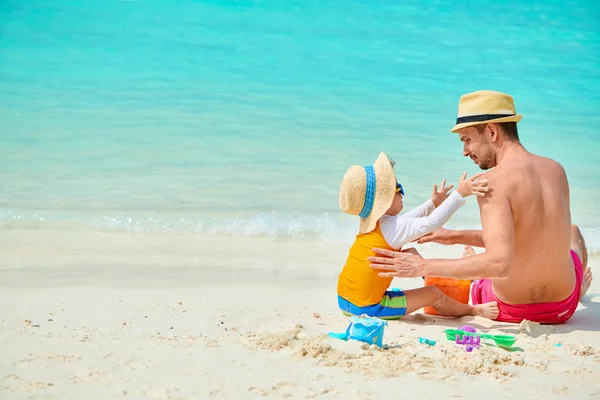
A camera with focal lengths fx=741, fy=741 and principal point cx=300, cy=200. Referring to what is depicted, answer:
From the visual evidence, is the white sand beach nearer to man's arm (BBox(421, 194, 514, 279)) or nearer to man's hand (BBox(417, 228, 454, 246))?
man's arm (BBox(421, 194, 514, 279))

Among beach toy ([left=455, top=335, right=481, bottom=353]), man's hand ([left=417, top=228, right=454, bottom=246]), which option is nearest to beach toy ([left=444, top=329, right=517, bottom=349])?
beach toy ([left=455, top=335, right=481, bottom=353])

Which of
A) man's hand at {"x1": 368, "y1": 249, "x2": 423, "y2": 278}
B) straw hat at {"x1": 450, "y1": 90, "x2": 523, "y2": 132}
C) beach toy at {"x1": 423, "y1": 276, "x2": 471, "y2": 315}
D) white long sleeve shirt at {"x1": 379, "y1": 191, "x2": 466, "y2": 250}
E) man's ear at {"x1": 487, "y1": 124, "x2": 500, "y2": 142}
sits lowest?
beach toy at {"x1": 423, "y1": 276, "x2": 471, "y2": 315}

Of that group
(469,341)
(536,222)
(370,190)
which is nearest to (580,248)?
(536,222)

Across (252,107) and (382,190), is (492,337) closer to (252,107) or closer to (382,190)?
(382,190)

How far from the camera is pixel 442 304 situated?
4539mm

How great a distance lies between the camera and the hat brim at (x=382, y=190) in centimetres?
434

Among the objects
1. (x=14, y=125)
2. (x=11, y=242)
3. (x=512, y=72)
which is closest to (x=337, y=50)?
(x=512, y=72)

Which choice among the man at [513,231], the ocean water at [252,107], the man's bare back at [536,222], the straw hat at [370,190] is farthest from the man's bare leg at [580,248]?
the ocean water at [252,107]

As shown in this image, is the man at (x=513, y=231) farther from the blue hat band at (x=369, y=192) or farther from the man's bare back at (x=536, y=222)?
the blue hat band at (x=369, y=192)

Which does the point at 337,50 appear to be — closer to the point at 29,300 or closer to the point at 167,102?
the point at 167,102

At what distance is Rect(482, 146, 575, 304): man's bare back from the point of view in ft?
13.2

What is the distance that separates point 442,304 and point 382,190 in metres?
0.81

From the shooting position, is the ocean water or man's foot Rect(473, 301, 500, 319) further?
the ocean water

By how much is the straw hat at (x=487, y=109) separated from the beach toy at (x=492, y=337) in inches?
44.3
